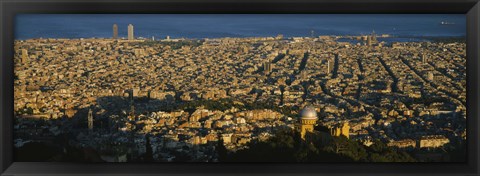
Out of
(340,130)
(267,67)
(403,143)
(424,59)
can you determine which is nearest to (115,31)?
(267,67)

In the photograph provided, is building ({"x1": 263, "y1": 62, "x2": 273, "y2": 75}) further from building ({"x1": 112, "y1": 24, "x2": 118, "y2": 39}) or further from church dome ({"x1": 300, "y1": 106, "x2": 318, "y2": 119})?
building ({"x1": 112, "y1": 24, "x2": 118, "y2": 39})

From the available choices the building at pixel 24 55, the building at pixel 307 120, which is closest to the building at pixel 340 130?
the building at pixel 307 120

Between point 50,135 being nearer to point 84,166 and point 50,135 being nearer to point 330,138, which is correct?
point 84,166

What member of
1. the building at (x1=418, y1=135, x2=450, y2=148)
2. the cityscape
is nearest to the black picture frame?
the cityscape

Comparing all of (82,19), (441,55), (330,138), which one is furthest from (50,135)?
(441,55)

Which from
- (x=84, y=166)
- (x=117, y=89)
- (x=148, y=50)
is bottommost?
(x=84, y=166)

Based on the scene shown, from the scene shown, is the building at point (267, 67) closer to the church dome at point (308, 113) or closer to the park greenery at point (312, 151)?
the church dome at point (308, 113)

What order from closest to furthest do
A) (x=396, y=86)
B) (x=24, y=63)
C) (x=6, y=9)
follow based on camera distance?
(x=6, y=9) → (x=24, y=63) → (x=396, y=86)
